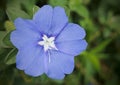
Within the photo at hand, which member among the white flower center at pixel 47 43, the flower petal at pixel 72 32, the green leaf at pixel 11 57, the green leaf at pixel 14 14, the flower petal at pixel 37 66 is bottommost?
the green leaf at pixel 11 57

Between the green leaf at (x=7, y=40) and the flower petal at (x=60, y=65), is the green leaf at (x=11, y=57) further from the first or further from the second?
the flower petal at (x=60, y=65)

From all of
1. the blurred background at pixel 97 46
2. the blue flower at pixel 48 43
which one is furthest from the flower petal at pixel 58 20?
the blurred background at pixel 97 46

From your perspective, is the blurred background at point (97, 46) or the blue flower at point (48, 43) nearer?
the blue flower at point (48, 43)

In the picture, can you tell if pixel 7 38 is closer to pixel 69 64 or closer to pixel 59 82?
pixel 69 64

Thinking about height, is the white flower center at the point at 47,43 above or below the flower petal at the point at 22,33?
below

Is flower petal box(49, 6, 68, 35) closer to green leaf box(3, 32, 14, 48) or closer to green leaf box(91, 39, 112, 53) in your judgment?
green leaf box(3, 32, 14, 48)

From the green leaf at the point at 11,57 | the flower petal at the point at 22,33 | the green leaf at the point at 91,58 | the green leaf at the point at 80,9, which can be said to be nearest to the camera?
the flower petal at the point at 22,33

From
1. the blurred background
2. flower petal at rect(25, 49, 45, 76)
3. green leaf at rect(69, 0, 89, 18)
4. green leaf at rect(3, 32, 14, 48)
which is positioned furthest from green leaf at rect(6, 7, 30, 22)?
green leaf at rect(69, 0, 89, 18)
